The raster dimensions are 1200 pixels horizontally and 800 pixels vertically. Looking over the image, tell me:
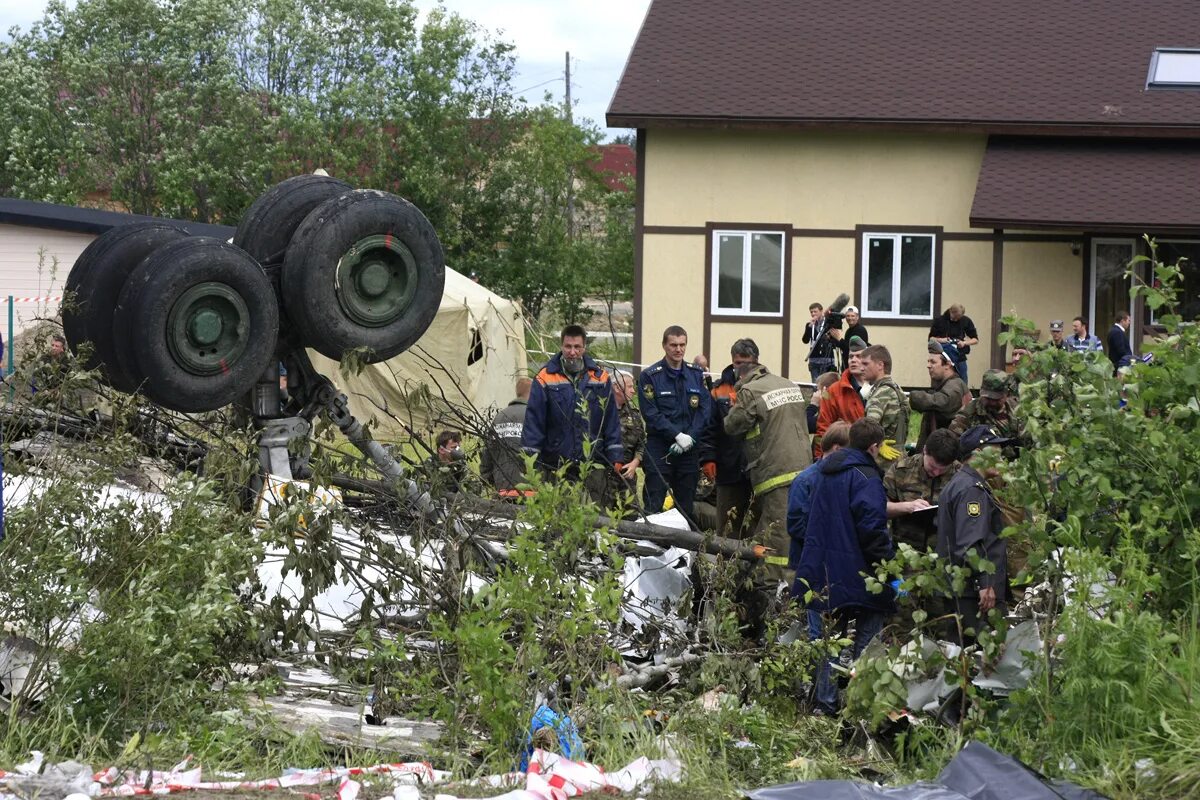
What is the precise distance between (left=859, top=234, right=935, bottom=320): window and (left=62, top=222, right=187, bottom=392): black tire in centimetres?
1404

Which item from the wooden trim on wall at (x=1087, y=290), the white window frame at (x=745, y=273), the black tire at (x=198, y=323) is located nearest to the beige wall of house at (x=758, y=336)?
the white window frame at (x=745, y=273)

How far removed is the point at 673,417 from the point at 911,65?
1233 cm

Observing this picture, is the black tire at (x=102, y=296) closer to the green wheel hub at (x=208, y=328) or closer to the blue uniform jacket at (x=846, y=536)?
the green wheel hub at (x=208, y=328)

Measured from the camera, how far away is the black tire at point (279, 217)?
840cm

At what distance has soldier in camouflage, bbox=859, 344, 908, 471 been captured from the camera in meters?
9.93

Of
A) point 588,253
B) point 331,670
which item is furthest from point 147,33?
point 331,670

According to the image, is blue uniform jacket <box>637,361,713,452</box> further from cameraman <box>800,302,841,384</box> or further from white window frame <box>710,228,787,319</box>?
white window frame <box>710,228,787,319</box>

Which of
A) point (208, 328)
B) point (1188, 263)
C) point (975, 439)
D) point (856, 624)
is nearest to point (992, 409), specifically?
point (975, 439)

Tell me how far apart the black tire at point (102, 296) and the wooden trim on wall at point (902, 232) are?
13.9 m

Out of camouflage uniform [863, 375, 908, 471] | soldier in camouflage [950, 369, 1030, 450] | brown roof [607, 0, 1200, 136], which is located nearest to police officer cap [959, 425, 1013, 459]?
soldier in camouflage [950, 369, 1030, 450]

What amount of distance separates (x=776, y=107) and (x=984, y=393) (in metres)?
11.2

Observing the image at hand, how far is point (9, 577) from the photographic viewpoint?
19.5 ft

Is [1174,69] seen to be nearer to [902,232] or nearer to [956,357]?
[902,232]

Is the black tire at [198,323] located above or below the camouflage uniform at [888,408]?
above
